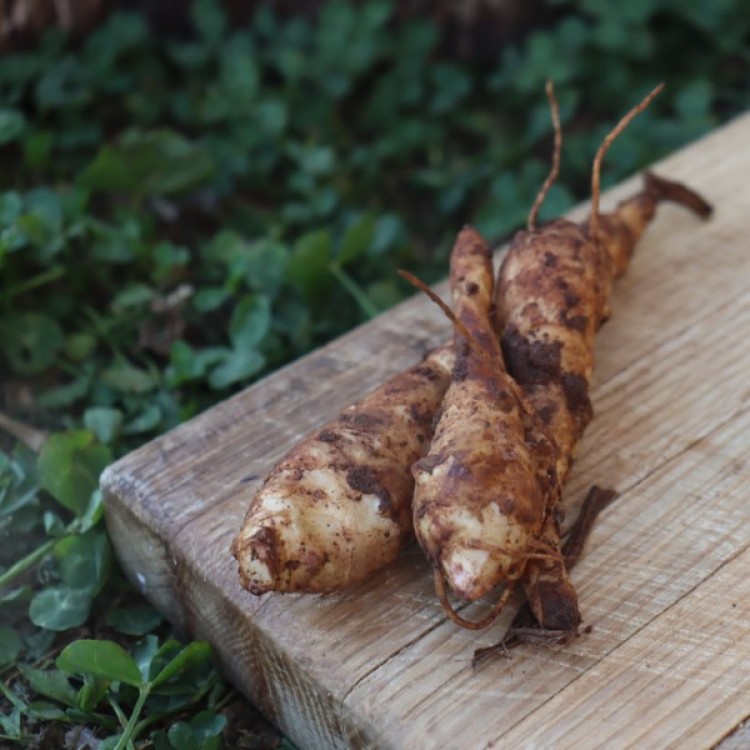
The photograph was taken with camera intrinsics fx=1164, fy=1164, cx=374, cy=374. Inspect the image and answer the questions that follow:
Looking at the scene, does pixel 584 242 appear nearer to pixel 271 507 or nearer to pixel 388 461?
pixel 388 461

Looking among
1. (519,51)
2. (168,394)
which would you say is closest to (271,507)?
(168,394)

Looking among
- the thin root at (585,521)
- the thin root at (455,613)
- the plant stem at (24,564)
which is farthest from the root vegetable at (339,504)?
the plant stem at (24,564)

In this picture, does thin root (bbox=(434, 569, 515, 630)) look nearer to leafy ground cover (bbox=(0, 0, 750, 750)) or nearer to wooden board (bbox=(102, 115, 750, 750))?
wooden board (bbox=(102, 115, 750, 750))

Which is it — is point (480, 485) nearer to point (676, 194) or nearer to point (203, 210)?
point (676, 194)

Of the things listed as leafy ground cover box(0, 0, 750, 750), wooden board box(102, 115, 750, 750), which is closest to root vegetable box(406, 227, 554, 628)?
wooden board box(102, 115, 750, 750)

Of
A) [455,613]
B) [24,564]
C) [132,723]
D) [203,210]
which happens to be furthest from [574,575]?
[203,210]

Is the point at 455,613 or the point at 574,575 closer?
the point at 455,613
